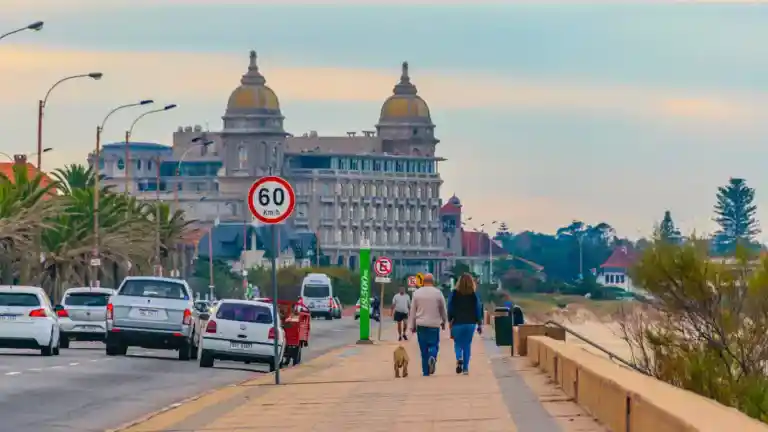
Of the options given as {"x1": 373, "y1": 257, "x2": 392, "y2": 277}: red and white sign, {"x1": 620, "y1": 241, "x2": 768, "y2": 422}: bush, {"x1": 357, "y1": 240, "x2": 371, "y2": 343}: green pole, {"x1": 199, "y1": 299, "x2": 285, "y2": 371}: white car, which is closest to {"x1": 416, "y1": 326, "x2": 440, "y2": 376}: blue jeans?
{"x1": 620, "y1": 241, "x2": 768, "y2": 422}: bush

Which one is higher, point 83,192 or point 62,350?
point 83,192

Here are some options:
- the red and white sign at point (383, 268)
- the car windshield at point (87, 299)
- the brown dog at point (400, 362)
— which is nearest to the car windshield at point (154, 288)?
the car windshield at point (87, 299)

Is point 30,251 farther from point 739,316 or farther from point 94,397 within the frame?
point 94,397

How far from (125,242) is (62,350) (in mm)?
50846

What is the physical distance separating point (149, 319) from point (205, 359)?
8.86 ft

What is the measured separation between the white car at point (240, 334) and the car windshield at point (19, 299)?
4.27 meters

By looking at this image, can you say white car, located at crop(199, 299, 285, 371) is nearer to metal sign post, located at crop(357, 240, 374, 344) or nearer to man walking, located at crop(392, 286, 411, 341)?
metal sign post, located at crop(357, 240, 374, 344)

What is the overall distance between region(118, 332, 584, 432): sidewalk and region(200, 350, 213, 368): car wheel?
5.84 metres

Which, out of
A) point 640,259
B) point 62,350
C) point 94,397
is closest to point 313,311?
point 62,350

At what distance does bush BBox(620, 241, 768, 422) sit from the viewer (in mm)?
33906

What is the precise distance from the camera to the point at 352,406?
78.7 ft

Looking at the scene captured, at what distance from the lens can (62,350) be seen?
156 ft

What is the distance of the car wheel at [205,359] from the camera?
1559 inches

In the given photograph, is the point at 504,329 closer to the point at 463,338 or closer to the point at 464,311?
the point at 463,338
